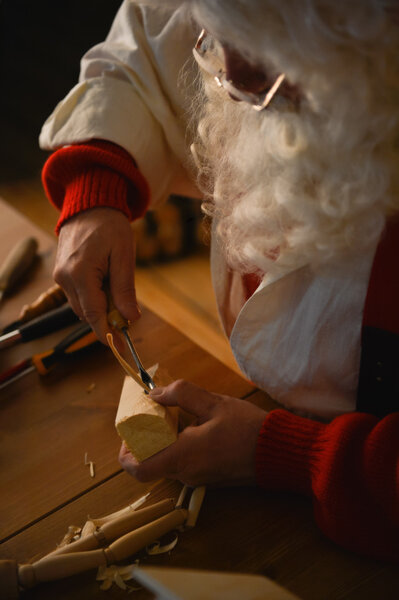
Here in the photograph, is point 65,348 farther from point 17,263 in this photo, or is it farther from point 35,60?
point 35,60

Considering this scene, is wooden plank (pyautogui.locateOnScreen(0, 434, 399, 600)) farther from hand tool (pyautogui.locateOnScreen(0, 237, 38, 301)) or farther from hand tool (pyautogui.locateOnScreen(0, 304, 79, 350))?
hand tool (pyautogui.locateOnScreen(0, 237, 38, 301))

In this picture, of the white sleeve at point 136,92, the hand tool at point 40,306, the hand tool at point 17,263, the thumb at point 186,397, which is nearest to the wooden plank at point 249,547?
the thumb at point 186,397

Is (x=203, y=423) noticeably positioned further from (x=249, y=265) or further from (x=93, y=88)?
(x=93, y=88)

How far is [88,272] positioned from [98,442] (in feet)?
0.87

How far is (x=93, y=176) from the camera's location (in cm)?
93

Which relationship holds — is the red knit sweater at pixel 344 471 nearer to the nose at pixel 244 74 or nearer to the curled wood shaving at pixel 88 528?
the curled wood shaving at pixel 88 528

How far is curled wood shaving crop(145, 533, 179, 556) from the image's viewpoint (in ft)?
2.12

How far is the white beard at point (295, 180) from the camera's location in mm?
572

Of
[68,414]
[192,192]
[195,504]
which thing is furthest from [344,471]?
[192,192]

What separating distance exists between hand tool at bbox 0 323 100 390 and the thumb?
220mm

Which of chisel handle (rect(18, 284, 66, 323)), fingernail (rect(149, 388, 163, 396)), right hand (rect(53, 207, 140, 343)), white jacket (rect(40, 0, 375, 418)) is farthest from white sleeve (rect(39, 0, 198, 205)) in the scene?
fingernail (rect(149, 388, 163, 396))

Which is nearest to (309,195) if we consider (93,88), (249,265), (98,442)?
(249,265)

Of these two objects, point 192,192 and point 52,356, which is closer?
point 52,356

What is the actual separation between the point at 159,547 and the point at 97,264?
0.44 metres
